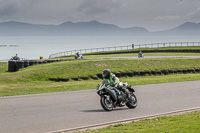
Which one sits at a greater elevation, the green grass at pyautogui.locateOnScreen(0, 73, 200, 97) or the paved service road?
the green grass at pyautogui.locateOnScreen(0, 73, 200, 97)

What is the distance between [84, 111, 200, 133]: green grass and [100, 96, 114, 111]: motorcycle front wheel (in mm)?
2094

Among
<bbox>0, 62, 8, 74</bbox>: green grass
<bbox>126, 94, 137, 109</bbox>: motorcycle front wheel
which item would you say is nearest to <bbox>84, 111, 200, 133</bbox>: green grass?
<bbox>126, 94, 137, 109</bbox>: motorcycle front wheel

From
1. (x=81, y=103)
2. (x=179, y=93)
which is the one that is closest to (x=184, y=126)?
(x=81, y=103)

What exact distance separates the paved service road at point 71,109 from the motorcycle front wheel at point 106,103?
0.59 ft

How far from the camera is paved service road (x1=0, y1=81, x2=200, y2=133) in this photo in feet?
32.2

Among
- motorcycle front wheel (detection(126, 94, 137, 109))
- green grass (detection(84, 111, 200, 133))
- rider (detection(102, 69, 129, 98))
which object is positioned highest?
rider (detection(102, 69, 129, 98))

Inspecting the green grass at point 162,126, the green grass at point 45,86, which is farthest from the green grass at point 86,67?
the green grass at point 162,126

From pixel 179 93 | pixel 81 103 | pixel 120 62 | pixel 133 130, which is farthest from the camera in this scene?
pixel 120 62

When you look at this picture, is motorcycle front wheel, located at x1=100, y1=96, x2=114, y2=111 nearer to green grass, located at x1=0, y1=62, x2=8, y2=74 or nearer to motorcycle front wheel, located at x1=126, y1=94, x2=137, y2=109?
motorcycle front wheel, located at x1=126, y1=94, x2=137, y2=109

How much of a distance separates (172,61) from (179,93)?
66.6ft

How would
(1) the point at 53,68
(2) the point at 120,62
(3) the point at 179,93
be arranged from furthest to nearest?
(2) the point at 120,62
(1) the point at 53,68
(3) the point at 179,93

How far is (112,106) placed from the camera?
12195 mm

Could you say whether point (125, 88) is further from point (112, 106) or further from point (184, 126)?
point (184, 126)

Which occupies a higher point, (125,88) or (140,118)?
(125,88)
